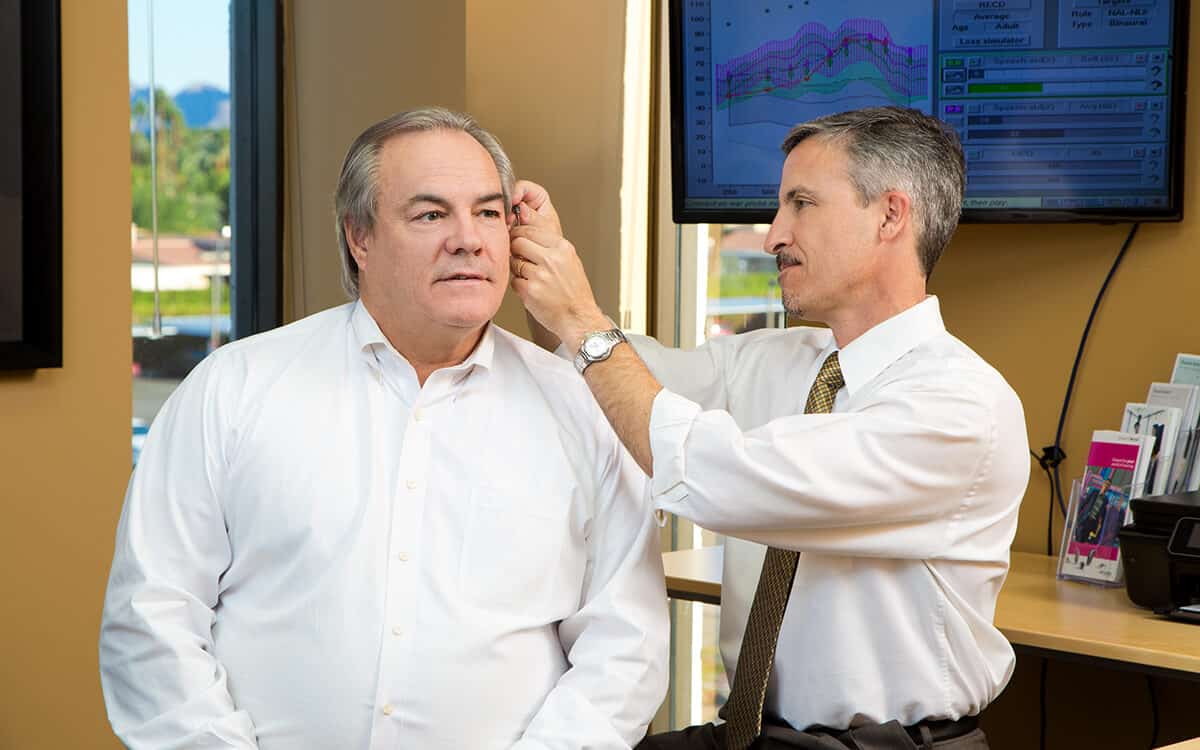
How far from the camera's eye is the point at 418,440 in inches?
79.4

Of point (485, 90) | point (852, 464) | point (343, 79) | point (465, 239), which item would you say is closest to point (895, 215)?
point (852, 464)

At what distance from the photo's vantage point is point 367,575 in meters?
1.93

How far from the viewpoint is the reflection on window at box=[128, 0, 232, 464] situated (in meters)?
3.36

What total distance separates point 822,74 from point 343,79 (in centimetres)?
135

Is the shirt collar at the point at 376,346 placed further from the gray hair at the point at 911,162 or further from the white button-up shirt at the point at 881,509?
the gray hair at the point at 911,162

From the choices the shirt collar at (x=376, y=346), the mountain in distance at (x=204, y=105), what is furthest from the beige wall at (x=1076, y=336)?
the mountain in distance at (x=204, y=105)

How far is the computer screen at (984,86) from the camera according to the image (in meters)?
2.66

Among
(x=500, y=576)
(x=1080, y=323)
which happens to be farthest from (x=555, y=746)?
(x=1080, y=323)

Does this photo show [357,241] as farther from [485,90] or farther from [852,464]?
[485,90]

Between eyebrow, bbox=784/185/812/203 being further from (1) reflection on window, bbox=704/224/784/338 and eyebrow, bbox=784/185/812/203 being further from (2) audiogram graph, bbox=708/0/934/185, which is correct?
(1) reflection on window, bbox=704/224/784/338

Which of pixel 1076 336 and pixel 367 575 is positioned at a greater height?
pixel 1076 336

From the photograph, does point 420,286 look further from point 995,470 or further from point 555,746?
point 995,470

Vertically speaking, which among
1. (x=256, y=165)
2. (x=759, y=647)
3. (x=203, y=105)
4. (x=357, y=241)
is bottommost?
(x=759, y=647)

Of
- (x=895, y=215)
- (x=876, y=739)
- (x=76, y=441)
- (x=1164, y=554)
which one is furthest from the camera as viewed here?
(x=76, y=441)
